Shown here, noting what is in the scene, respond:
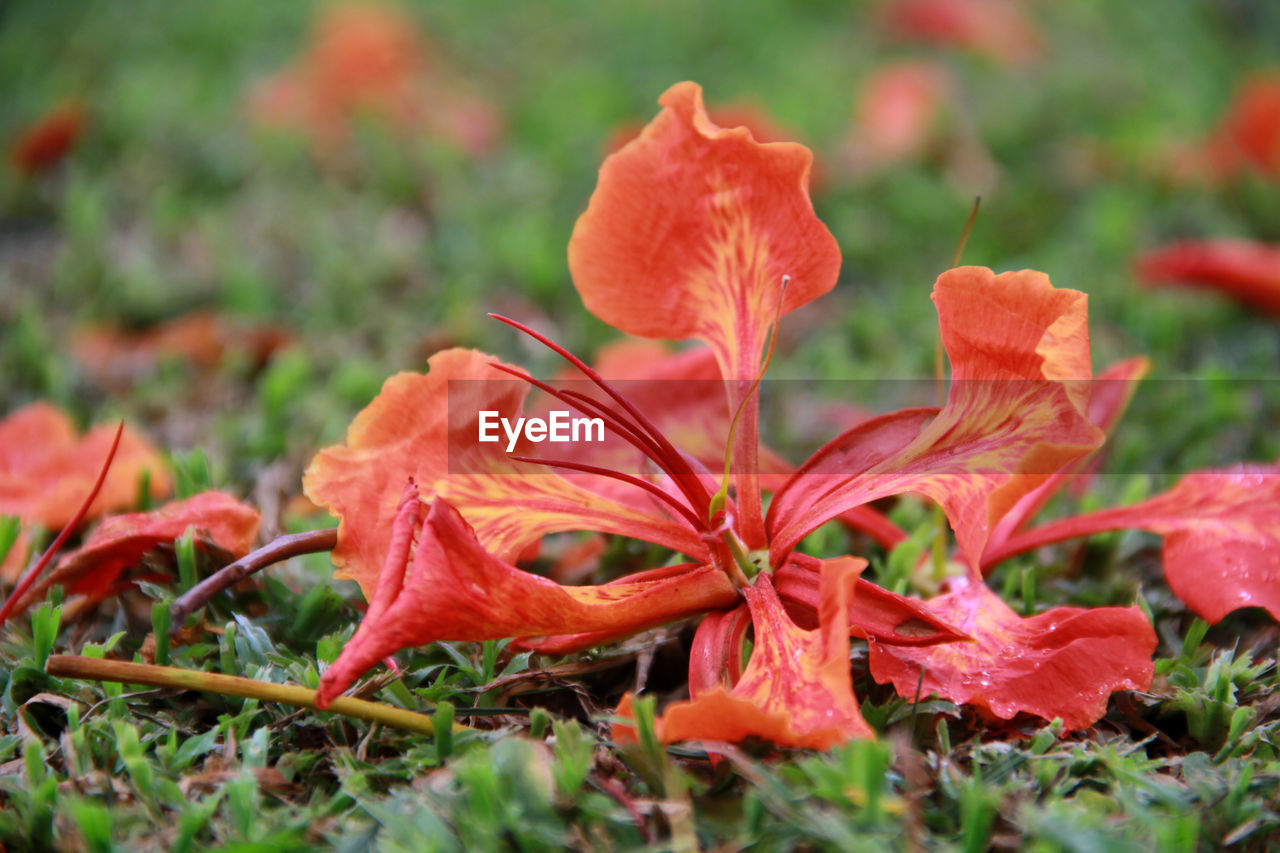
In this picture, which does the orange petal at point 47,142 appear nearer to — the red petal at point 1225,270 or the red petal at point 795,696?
the red petal at point 795,696

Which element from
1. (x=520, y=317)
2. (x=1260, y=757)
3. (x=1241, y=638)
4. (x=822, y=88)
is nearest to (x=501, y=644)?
(x=1260, y=757)

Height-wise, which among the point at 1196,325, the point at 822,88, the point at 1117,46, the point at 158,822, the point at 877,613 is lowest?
the point at 158,822

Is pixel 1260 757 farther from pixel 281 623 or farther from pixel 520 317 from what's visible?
pixel 520 317

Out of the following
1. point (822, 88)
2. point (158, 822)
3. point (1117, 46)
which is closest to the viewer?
point (158, 822)

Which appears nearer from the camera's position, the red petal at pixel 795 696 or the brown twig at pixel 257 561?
the red petal at pixel 795 696

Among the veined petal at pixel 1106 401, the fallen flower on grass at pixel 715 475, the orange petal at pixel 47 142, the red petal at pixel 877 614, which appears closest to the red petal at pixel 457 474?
the fallen flower on grass at pixel 715 475

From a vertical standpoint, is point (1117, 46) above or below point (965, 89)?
above

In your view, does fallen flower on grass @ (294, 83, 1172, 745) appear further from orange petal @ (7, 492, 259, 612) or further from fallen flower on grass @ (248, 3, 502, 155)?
fallen flower on grass @ (248, 3, 502, 155)
